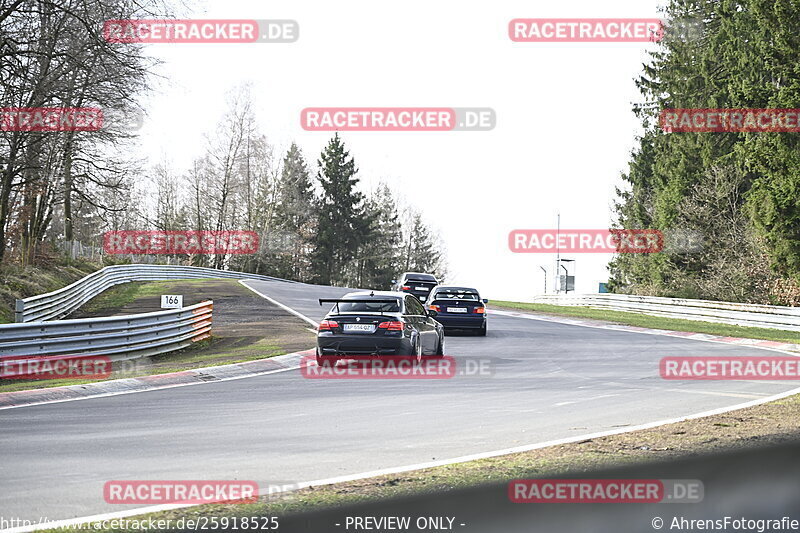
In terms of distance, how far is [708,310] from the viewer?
37.1 meters

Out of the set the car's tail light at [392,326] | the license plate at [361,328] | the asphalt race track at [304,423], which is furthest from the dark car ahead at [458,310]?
the license plate at [361,328]

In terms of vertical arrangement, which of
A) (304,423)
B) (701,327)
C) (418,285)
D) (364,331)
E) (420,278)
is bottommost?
(701,327)

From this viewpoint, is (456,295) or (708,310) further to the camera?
(708,310)

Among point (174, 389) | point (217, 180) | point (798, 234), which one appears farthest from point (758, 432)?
point (217, 180)

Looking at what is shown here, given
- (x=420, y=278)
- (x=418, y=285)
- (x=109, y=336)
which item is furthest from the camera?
(x=420, y=278)

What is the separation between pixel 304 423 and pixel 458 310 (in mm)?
14763

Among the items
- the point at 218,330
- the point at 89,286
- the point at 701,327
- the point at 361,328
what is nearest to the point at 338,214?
the point at 89,286

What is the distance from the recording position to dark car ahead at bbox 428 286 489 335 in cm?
2391

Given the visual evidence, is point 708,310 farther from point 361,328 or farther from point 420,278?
point 361,328

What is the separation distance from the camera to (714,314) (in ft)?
120

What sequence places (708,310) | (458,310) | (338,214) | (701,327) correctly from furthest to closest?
(338,214) → (708,310) → (701,327) → (458,310)

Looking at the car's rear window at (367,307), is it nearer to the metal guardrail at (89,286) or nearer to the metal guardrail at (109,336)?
the metal guardrail at (109,336)

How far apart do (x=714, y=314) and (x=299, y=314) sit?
18680 mm

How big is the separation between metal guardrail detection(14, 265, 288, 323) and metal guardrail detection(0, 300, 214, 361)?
5.97 feet
